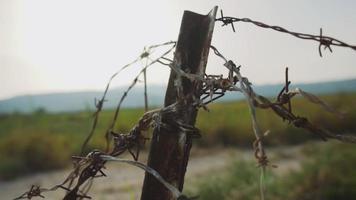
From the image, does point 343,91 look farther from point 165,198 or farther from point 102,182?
point 165,198

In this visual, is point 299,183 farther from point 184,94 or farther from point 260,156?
point 260,156

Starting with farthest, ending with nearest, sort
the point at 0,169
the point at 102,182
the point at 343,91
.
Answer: the point at 343,91 < the point at 0,169 < the point at 102,182

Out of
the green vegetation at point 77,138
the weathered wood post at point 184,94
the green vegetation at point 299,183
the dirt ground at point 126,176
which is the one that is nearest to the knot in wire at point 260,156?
the weathered wood post at point 184,94

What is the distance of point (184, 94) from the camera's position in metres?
1.00

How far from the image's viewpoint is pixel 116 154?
112 cm

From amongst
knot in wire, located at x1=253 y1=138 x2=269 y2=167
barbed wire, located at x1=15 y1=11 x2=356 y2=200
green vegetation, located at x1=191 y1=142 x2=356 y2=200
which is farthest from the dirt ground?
knot in wire, located at x1=253 y1=138 x2=269 y2=167

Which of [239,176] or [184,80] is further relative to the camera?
[239,176]

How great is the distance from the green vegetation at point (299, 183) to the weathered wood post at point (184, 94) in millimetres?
4860

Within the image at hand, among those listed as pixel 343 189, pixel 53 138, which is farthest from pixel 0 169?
pixel 343 189

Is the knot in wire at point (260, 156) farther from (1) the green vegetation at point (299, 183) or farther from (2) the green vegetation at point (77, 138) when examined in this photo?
(2) the green vegetation at point (77, 138)

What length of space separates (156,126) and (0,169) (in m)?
11.5

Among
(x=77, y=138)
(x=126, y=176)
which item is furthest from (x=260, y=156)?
(x=77, y=138)

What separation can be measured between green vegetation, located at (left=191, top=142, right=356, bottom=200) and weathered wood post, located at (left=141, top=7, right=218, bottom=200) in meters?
4.86

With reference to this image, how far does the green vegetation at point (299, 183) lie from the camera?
6094mm
